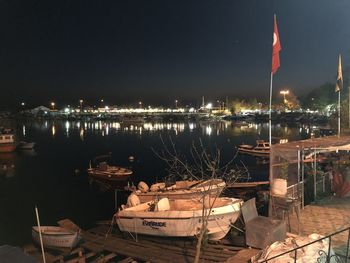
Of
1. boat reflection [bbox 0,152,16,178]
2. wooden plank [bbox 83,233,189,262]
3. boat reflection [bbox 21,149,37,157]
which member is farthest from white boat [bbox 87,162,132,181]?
boat reflection [bbox 21,149,37,157]

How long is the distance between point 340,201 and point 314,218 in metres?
2.99

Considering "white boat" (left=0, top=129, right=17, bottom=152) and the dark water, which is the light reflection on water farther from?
the dark water

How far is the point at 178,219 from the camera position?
1673cm

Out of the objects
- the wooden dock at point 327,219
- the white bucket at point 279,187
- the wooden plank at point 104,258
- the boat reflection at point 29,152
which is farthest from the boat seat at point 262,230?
the boat reflection at point 29,152

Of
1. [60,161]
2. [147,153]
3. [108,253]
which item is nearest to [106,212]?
[108,253]

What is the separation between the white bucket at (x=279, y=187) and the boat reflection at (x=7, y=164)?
40664 mm

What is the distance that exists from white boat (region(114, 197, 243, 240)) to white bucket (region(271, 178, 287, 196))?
2.50 meters

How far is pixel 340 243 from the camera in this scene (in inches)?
453

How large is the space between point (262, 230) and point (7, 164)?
52.8 m

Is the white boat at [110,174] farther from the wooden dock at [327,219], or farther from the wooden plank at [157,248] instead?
the wooden dock at [327,219]

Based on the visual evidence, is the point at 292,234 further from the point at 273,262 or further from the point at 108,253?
the point at 108,253

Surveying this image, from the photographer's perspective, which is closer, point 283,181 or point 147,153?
point 283,181

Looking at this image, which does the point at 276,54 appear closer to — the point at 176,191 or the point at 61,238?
the point at 176,191

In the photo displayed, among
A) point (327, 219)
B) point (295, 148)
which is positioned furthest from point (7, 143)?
point (327, 219)
